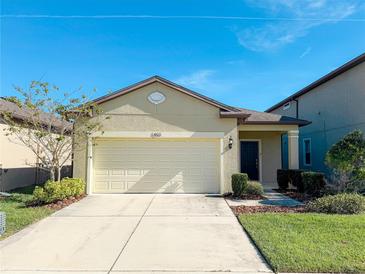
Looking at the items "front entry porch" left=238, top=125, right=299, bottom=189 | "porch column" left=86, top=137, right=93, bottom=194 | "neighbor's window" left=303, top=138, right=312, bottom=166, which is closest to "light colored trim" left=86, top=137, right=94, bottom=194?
"porch column" left=86, top=137, right=93, bottom=194

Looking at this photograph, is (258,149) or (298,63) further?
(258,149)

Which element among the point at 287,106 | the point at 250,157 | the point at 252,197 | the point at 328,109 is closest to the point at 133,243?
the point at 252,197

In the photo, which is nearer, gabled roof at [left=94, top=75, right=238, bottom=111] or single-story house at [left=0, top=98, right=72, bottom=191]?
gabled roof at [left=94, top=75, right=238, bottom=111]

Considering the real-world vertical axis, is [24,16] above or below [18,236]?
above

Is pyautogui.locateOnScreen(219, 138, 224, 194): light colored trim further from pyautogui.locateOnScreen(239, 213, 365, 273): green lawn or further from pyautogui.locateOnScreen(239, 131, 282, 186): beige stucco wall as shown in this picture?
pyautogui.locateOnScreen(239, 131, 282, 186): beige stucco wall

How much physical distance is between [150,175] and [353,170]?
7.71m

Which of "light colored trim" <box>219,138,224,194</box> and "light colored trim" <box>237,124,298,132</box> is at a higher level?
"light colored trim" <box>237,124,298,132</box>

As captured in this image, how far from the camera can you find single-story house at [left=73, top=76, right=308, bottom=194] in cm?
1315

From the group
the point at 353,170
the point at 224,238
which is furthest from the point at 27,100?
the point at 353,170

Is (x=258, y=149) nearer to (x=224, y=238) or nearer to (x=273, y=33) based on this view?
(x=273, y=33)

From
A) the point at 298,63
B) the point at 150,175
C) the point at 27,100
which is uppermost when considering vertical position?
the point at 298,63

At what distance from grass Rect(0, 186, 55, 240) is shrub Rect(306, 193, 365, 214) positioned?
7.87m

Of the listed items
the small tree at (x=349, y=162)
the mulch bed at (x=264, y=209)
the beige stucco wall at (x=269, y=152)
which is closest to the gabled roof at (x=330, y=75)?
the beige stucco wall at (x=269, y=152)

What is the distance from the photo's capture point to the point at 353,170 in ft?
35.9
